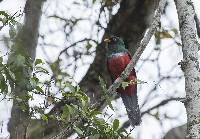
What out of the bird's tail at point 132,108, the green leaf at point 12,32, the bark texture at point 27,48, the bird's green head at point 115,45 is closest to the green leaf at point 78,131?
the bark texture at point 27,48

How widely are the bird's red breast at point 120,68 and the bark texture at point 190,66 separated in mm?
2135

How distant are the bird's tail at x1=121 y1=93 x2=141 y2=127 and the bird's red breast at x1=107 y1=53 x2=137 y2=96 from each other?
46 millimetres

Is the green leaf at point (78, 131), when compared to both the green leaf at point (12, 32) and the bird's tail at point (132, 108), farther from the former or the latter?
the bird's tail at point (132, 108)

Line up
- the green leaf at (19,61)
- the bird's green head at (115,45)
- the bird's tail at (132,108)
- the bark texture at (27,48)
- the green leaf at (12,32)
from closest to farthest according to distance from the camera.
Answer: the green leaf at (12,32) → the green leaf at (19,61) → the bark texture at (27,48) → the bird's tail at (132,108) → the bird's green head at (115,45)

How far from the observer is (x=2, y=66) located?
2033 millimetres

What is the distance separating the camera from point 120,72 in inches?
181

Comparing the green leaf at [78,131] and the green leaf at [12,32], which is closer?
the green leaf at [12,32]

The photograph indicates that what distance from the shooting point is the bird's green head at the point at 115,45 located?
430 centimetres

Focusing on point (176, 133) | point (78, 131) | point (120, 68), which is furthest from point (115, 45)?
point (78, 131)

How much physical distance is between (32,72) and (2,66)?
33cm

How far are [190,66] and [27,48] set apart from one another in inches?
44.9

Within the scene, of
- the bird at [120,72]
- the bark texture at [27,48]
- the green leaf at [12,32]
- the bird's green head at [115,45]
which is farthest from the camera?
the bird's green head at [115,45]

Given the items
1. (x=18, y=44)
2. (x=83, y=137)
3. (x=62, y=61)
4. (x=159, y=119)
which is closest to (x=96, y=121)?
(x=83, y=137)

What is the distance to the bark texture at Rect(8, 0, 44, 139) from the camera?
8.07 ft
